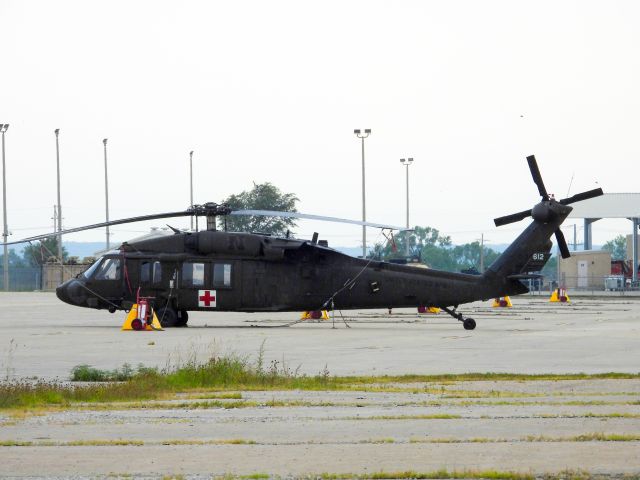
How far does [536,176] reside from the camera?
1458 inches

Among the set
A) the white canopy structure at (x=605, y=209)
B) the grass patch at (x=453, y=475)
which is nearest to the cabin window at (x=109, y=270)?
the grass patch at (x=453, y=475)

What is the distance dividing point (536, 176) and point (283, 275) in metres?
8.13

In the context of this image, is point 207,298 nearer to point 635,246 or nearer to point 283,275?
point 283,275

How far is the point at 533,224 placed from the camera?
37.8 metres

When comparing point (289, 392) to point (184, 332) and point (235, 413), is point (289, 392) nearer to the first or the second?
point (235, 413)

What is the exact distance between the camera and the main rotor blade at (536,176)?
3675 centimetres

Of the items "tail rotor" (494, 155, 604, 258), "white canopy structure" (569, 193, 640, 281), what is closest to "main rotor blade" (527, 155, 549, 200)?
"tail rotor" (494, 155, 604, 258)

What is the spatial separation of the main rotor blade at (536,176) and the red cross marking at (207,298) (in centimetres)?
1029

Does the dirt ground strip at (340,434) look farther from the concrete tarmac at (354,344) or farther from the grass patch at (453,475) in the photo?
the concrete tarmac at (354,344)

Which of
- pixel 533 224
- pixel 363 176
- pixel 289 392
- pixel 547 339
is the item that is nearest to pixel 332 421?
pixel 289 392

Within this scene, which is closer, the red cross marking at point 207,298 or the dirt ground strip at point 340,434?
the dirt ground strip at point 340,434

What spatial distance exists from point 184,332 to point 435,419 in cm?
2189

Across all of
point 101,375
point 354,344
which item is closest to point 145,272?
point 354,344

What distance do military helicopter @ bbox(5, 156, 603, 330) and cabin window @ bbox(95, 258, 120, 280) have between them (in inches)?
1.2
